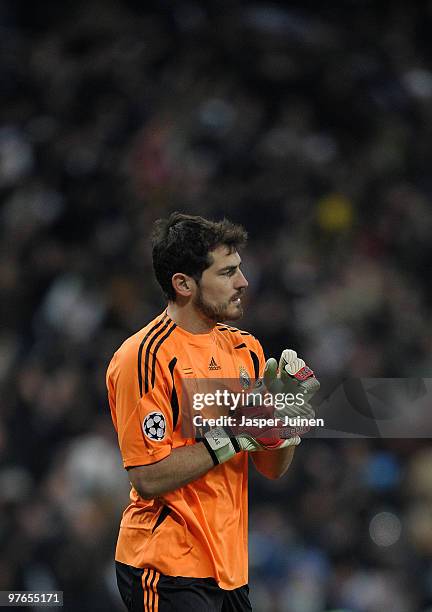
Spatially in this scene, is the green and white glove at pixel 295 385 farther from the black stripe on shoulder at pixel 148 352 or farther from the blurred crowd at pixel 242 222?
the blurred crowd at pixel 242 222

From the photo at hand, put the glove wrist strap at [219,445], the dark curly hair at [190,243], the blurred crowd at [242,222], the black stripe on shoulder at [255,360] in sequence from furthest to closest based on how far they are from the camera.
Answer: the blurred crowd at [242,222] → the black stripe on shoulder at [255,360] → the dark curly hair at [190,243] → the glove wrist strap at [219,445]

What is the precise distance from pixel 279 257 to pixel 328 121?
139 centimetres

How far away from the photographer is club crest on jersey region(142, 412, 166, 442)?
8.91 feet

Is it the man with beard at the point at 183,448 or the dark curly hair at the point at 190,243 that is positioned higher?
the dark curly hair at the point at 190,243

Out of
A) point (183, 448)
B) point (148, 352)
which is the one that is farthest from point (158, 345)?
point (183, 448)

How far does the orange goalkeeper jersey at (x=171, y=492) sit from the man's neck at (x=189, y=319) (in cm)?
4

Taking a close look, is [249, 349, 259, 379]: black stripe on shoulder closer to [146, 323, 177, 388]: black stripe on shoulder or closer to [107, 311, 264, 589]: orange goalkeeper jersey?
[107, 311, 264, 589]: orange goalkeeper jersey

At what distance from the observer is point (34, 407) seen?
5629 millimetres

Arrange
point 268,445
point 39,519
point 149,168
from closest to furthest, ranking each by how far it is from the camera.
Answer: point 268,445
point 39,519
point 149,168

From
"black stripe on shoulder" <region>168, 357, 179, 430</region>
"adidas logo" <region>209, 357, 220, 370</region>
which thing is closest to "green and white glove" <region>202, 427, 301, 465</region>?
"black stripe on shoulder" <region>168, 357, 179, 430</region>

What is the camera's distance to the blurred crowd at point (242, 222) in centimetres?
508

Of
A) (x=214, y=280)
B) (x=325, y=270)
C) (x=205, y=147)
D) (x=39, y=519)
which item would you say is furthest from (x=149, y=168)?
(x=214, y=280)

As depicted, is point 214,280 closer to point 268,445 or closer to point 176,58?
point 268,445

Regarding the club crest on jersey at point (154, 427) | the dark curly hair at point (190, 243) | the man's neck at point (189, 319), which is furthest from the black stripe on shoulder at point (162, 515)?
the dark curly hair at point (190, 243)
